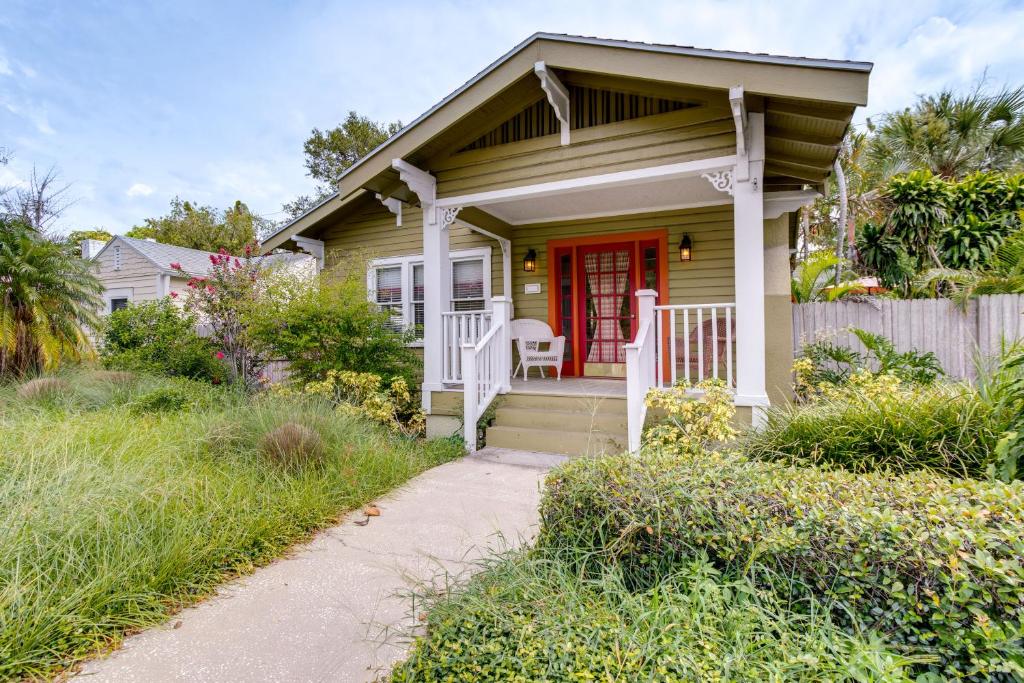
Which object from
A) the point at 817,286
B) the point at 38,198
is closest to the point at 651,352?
the point at 817,286

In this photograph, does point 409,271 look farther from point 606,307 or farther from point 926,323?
point 926,323

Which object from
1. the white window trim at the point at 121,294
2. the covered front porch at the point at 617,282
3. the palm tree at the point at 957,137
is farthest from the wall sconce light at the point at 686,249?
the white window trim at the point at 121,294

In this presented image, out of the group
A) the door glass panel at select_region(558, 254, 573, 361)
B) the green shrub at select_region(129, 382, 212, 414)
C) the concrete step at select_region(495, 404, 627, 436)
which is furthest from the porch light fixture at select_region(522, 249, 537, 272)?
the green shrub at select_region(129, 382, 212, 414)

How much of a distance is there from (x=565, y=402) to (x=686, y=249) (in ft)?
9.61

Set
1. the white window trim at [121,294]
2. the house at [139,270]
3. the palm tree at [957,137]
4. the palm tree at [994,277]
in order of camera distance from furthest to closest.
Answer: the white window trim at [121,294], the house at [139,270], the palm tree at [957,137], the palm tree at [994,277]

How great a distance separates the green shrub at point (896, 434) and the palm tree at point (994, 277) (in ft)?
11.9

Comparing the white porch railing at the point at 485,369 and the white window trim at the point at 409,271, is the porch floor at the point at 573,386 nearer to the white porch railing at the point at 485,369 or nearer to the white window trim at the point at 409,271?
the white porch railing at the point at 485,369

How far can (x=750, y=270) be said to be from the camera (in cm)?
469

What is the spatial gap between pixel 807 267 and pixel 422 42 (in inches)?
377

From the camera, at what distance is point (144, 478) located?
3166mm

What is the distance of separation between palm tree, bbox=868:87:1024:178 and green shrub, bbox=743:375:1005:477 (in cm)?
1136

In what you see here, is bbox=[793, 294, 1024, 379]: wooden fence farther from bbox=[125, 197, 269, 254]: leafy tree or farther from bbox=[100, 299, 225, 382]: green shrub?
bbox=[125, 197, 269, 254]: leafy tree

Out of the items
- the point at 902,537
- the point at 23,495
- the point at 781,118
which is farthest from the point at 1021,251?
the point at 23,495

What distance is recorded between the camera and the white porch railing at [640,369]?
15.3 feet
